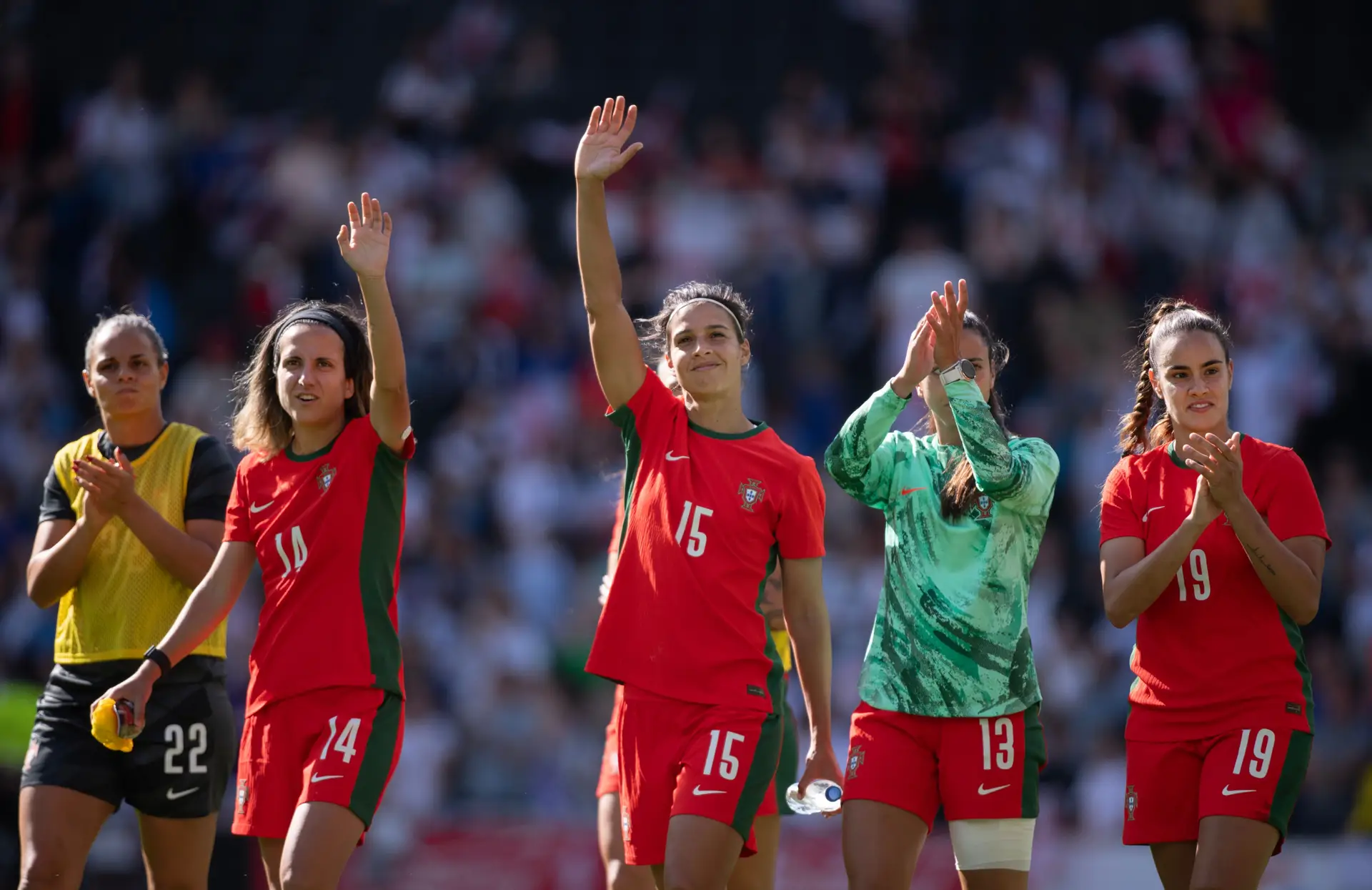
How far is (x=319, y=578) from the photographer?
5441 mm

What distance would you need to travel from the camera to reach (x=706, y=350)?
17.8 feet

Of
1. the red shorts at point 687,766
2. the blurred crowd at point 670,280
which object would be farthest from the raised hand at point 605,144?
the blurred crowd at point 670,280

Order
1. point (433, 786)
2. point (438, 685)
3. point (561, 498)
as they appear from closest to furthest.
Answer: point (433, 786) → point (438, 685) → point (561, 498)

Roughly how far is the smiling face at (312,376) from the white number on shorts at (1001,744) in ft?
8.00

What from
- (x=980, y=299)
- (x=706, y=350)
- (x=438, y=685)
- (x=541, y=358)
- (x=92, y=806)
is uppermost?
(x=980, y=299)

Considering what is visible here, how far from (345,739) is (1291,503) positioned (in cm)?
318

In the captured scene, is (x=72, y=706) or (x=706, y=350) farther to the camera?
(x=72, y=706)

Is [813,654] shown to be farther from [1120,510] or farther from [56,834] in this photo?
[56,834]

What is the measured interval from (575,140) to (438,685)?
5825 mm

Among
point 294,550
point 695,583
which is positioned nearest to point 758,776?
point 695,583

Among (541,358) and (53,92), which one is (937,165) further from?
(53,92)

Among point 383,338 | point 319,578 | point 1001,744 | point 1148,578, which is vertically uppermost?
point 383,338

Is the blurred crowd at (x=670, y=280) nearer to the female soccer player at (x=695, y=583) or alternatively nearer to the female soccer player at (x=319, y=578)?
the female soccer player at (x=319, y=578)

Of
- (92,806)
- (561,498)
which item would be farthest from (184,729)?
(561,498)
